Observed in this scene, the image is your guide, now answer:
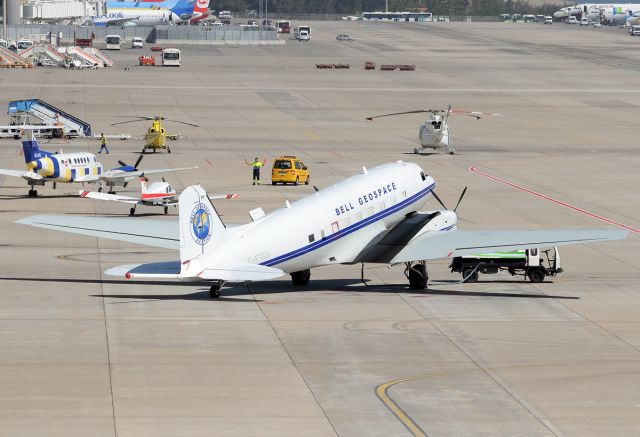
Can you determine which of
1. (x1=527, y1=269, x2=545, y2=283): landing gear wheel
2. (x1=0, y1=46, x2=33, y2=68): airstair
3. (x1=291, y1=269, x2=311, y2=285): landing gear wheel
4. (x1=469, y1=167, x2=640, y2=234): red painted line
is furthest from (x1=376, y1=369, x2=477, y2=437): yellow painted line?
(x1=0, y1=46, x2=33, y2=68): airstair

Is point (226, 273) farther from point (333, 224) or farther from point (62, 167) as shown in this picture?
point (62, 167)

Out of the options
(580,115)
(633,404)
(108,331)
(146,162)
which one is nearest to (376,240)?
(108,331)

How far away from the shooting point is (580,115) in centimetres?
14488

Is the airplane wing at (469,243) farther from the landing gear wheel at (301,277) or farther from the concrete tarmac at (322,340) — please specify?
the landing gear wheel at (301,277)

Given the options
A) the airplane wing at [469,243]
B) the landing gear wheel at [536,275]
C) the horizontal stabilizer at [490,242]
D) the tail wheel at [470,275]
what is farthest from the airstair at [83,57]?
the horizontal stabilizer at [490,242]

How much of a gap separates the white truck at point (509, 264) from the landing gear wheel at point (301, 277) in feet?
20.9

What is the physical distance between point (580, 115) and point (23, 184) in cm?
7723

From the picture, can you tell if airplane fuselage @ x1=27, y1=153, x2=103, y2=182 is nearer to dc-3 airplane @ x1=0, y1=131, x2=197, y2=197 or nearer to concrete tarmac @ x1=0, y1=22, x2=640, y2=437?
dc-3 airplane @ x1=0, y1=131, x2=197, y2=197

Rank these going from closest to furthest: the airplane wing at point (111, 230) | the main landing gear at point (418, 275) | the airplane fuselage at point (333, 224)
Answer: the airplane fuselage at point (333, 224) → the airplane wing at point (111, 230) → the main landing gear at point (418, 275)

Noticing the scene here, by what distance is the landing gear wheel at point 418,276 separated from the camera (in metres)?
49.2

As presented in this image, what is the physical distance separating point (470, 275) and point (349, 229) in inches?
244

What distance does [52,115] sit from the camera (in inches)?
4808

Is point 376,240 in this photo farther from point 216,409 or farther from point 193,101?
point 193,101

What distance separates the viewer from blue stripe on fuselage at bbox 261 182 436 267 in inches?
1767
